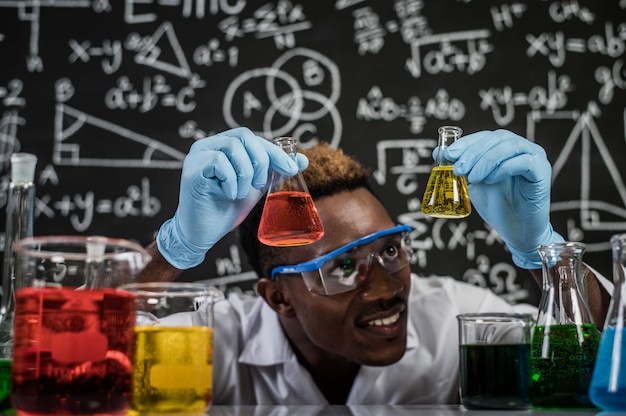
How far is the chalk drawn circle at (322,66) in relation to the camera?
2.86 m

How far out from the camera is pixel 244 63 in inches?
113

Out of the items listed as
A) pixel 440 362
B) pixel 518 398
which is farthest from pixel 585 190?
pixel 518 398

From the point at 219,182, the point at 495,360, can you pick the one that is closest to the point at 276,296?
the point at 219,182

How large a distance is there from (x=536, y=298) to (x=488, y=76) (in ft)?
2.97

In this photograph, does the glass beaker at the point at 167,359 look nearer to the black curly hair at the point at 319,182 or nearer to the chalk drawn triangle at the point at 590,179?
the black curly hair at the point at 319,182

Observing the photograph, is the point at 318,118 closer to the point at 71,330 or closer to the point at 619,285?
the point at 619,285

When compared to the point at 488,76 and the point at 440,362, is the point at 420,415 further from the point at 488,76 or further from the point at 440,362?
the point at 488,76

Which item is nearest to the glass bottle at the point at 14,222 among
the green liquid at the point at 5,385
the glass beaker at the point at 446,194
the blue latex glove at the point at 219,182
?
the green liquid at the point at 5,385

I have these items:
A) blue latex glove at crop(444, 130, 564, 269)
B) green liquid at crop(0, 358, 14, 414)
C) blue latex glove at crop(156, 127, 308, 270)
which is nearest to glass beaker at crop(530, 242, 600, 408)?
blue latex glove at crop(444, 130, 564, 269)

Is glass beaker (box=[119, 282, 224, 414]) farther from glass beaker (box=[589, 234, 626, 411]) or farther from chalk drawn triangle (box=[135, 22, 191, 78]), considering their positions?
chalk drawn triangle (box=[135, 22, 191, 78])

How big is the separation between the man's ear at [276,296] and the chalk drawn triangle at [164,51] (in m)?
1.15

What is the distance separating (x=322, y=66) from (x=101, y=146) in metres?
0.94

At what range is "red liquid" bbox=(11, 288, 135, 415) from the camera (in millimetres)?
784

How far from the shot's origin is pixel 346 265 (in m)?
1.79
